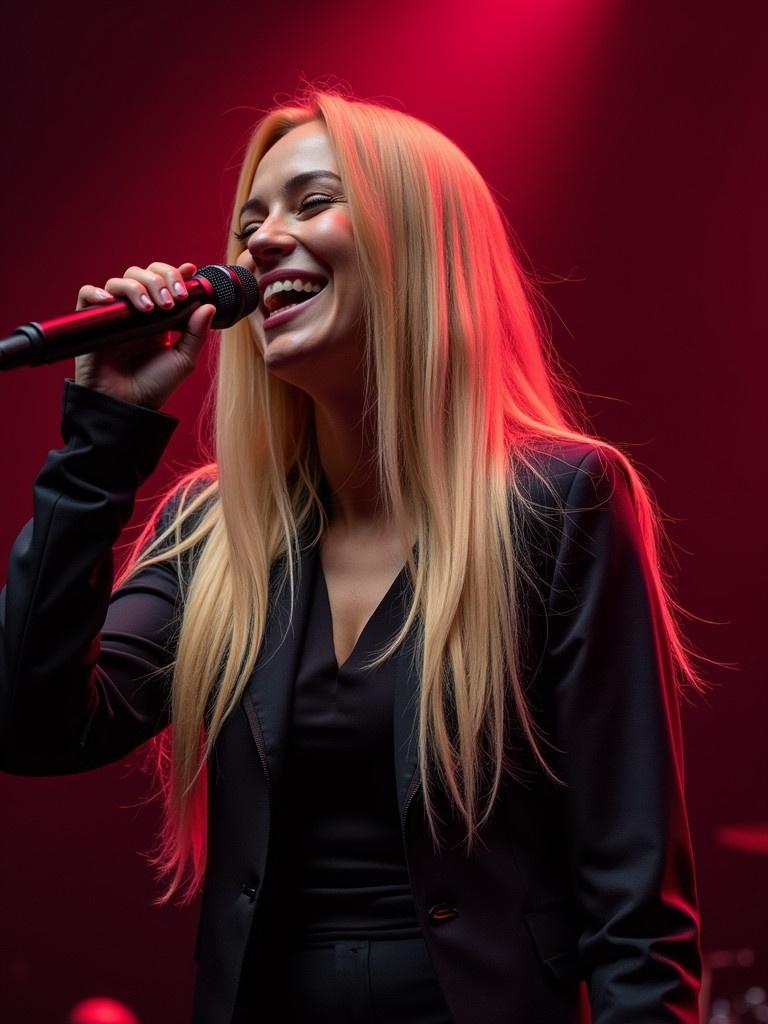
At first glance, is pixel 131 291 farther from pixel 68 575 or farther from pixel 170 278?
pixel 68 575

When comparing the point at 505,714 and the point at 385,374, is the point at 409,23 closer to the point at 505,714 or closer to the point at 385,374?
the point at 385,374

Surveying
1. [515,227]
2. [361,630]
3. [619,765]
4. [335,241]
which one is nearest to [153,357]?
[335,241]

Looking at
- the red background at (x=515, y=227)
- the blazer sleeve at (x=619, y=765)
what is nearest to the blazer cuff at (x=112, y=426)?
the blazer sleeve at (x=619, y=765)

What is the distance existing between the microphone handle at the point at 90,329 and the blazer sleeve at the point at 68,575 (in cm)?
9

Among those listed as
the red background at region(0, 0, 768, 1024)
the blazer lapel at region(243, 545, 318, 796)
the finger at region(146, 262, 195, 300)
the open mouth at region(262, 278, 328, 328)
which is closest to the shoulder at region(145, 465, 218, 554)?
the blazer lapel at region(243, 545, 318, 796)

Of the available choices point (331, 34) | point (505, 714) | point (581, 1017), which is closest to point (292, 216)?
point (505, 714)

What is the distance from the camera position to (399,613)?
1.39 m

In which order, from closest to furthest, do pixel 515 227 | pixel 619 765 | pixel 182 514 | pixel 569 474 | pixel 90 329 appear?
pixel 90 329 → pixel 619 765 → pixel 569 474 → pixel 182 514 → pixel 515 227

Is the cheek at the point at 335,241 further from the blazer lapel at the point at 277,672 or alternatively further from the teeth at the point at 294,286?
the blazer lapel at the point at 277,672

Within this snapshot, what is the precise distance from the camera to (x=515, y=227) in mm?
2691

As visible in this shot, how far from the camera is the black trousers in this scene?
1226 millimetres

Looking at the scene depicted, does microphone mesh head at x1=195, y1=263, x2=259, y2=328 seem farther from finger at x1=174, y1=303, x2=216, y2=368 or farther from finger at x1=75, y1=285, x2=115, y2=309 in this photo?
finger at x1=75, y1=285, x2=115, y2=309

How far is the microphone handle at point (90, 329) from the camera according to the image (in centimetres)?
106

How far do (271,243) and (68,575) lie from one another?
0.46m
